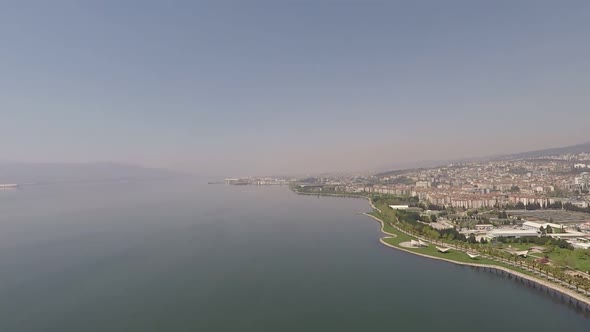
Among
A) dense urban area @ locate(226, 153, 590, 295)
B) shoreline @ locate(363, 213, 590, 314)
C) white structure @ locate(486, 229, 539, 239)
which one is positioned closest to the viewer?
shoreline @ locate(363, 213, 590, 314)

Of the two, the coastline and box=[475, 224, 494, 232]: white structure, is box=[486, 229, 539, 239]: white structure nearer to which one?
box=[475, 224, 494, 232]: white structure

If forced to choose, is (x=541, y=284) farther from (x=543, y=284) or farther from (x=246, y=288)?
(x=246, y=288)

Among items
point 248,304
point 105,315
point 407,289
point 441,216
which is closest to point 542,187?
point 441,216

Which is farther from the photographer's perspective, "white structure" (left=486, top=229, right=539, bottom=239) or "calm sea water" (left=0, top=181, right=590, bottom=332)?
"white structure" (left=486, top=229, right=539, bottom=239)

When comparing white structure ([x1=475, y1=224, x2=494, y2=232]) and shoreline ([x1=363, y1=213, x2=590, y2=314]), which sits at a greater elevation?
white structure ([x1=475, y1=224, x2=494, y2=232])

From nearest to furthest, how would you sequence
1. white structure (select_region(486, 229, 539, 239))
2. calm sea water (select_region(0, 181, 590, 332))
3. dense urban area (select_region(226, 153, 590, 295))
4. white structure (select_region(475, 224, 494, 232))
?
calm sea water (select_region(0, 181, 590, 332)) → dense urban area (select_region(226, 153, 590, 295)) → white structure (select_region(486, 229, 539, 239)) → white structure (select_region(475, 224, 494, 232))

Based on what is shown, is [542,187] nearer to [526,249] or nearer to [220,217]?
[526,249]

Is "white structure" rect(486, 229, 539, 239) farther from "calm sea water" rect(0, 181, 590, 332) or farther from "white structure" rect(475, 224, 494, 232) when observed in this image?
"calm sea water" rect(0, 181, 590, 332)

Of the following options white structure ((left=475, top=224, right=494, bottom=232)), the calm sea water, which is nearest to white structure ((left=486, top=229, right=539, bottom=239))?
white structure ((left=475, top=224, right=494, bottom=232))
